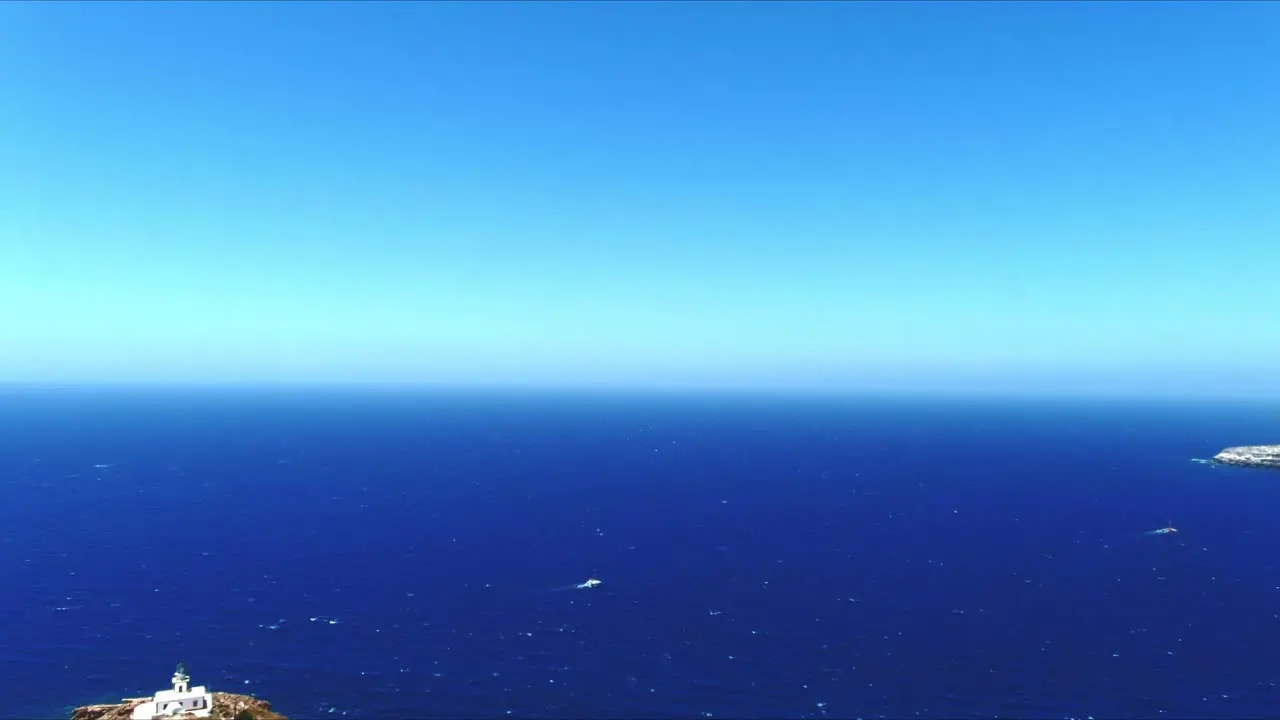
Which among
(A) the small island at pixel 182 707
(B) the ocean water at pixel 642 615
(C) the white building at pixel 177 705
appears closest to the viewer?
(C) the white building at pixel 177 705

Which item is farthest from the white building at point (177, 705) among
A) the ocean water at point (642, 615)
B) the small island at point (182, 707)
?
the ocean water at point (642, 615)

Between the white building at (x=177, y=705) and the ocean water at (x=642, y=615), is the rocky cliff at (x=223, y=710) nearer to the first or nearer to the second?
the white building at (x=177, y=705)

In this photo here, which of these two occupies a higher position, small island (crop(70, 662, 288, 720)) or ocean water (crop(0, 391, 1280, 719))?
small island (crop(70, 662, 288, 720))

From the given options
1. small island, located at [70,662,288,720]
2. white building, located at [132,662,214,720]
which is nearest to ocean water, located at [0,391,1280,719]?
small island, located at [70,662,288,720]

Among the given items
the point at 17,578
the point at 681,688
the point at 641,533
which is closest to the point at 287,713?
the point at 681,688

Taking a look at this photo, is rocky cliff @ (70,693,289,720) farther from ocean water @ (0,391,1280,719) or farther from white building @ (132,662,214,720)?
ocean water @ (0,391,1280,719)

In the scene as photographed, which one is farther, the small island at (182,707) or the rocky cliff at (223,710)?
the rocky cliff at (223,710)

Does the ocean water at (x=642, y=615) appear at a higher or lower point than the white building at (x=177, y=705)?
lower

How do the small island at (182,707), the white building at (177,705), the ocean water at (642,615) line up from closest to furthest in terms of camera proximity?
1. the white building at (177,705)
2. the small island at (182,707)
3. the ocean water at (642,615)

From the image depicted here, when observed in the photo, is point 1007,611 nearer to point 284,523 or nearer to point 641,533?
point 641,533
